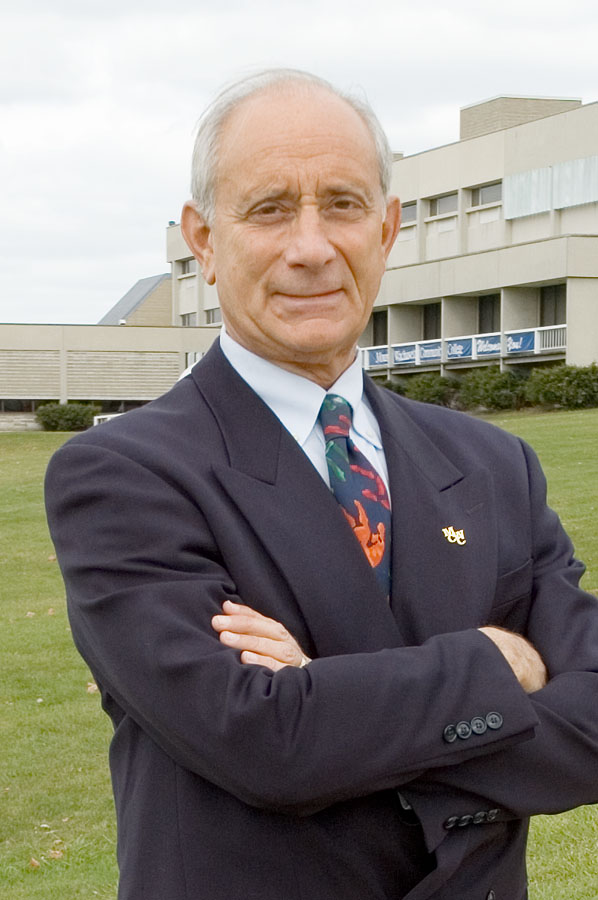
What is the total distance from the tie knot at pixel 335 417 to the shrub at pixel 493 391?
131 ft

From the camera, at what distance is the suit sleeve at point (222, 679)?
7.16ft

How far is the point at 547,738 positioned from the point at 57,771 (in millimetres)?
6650

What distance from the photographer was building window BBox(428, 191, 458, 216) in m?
57.1

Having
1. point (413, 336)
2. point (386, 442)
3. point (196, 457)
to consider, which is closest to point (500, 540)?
point (386, 442)

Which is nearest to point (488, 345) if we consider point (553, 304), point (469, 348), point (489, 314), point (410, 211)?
point (469, 348)

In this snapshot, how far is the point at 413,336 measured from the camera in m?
57.1

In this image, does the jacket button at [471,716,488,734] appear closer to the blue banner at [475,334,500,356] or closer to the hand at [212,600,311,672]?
the hand at [212,600,311,672]

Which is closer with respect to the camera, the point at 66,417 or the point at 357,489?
the point at 357,489

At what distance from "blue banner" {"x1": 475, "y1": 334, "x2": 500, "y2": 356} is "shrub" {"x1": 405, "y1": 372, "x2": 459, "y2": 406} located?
2.61 metres

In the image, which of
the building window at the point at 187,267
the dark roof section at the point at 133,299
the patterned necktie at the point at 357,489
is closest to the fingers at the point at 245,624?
the patterned necktie at the point at 357,489

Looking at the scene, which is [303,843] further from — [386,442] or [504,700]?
[386,442]

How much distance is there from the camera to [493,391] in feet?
140

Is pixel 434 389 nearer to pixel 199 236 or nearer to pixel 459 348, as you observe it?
pixel 459 348

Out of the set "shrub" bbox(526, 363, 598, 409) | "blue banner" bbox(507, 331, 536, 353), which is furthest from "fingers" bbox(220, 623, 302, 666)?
"blue banner" bbox(507, 331, 536, 353)
